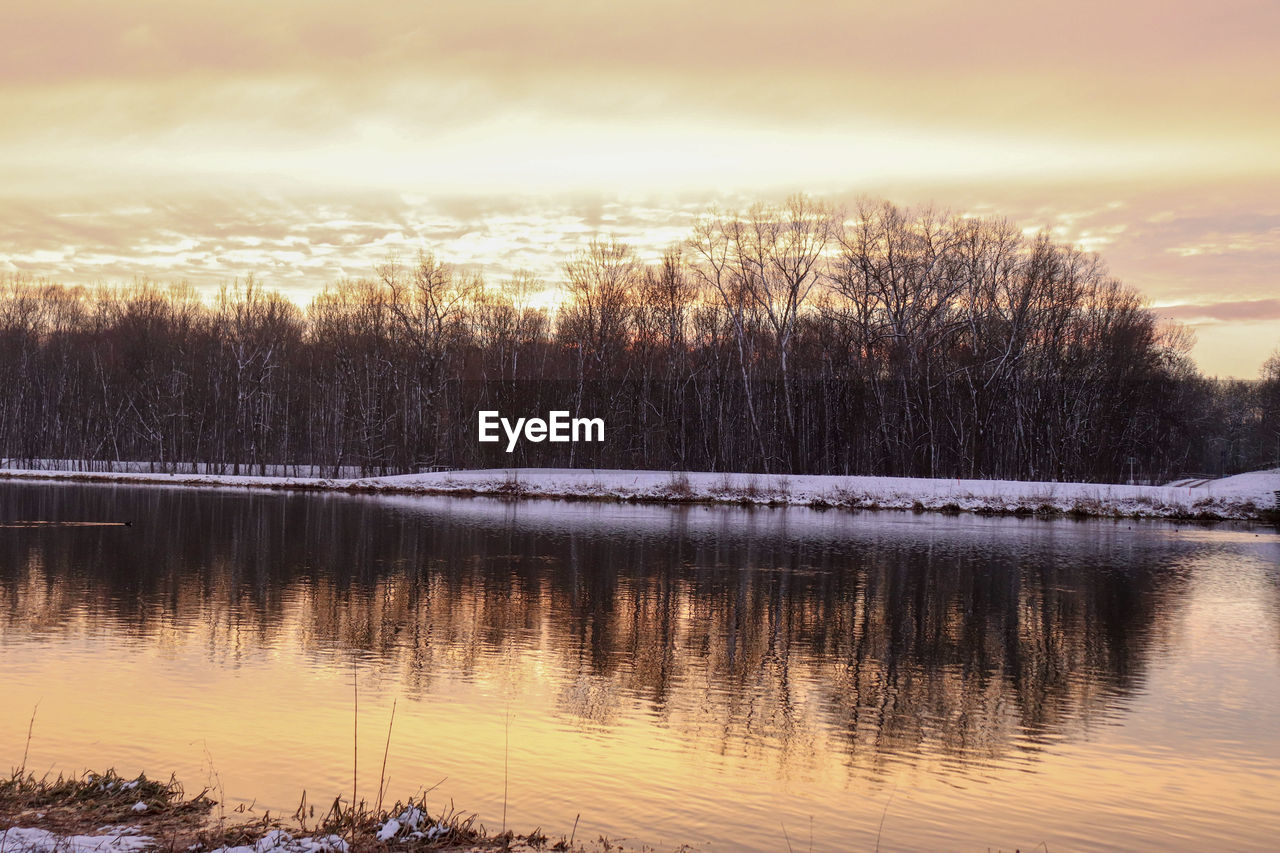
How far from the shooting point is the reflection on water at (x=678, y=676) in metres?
9.60

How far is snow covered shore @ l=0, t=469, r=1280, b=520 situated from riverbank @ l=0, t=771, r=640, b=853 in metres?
47.3

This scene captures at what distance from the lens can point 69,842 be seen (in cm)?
703

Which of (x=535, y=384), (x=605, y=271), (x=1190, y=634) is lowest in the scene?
(x=1190, y=634)

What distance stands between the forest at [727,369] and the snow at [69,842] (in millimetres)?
63293

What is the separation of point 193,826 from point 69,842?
3.27 feet

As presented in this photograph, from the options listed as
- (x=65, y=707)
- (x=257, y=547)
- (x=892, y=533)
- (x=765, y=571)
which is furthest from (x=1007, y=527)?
(x=65, y=707)

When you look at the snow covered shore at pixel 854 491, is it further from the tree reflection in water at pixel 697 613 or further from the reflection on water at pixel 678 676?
the reflection on water at pixel 678 676

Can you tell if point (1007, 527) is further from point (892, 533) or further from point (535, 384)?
point (535, 384)

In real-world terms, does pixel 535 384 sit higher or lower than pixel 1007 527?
higher

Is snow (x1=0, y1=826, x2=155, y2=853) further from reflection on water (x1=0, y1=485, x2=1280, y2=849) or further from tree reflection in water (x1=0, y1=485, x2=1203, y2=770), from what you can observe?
tree reflection in water (x1=0, y1=485, x2=1203, y2=770)

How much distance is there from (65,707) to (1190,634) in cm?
1937

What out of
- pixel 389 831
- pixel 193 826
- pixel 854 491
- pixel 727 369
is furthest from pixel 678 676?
pixel 727 369

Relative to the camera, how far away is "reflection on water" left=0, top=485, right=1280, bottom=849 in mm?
9602

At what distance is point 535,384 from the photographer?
256 feet
